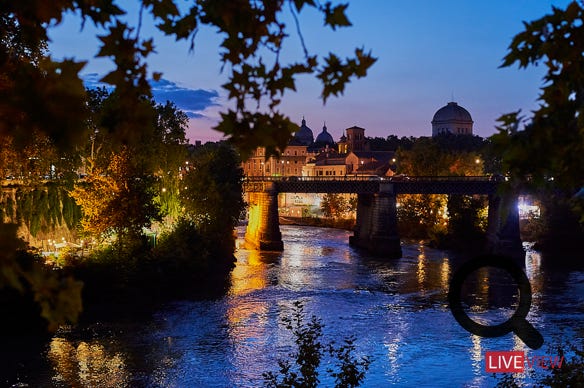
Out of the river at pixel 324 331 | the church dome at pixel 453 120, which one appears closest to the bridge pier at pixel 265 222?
the river at pixel 324 331

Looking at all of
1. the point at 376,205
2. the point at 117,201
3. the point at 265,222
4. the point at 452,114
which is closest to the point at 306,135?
the point at 452,114

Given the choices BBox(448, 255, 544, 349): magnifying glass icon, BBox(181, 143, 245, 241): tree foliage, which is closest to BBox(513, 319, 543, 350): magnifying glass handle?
BBox(448, 255, 544, 349): magnifying glass icon

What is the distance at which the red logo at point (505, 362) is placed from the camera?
21844 mm

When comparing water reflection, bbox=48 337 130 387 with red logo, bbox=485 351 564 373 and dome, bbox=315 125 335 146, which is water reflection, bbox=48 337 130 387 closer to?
red logo, bbox=485 351 564 373

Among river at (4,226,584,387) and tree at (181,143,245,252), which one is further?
tree at (181,143,245,252)

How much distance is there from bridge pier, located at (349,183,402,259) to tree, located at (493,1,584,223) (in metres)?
50.9

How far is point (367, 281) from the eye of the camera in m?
41.0

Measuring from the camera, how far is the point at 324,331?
27062 mm

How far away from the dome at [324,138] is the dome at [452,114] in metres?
32.5

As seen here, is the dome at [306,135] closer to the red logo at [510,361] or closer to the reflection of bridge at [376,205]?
the reflection of bridge at [376,205]

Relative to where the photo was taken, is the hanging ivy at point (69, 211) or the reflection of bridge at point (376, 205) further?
→ the reflection of bridge at point (376, 205)

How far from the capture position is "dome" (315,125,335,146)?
166250 mm

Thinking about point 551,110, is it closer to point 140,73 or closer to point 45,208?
point 140,73

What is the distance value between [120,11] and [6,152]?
25.8m
